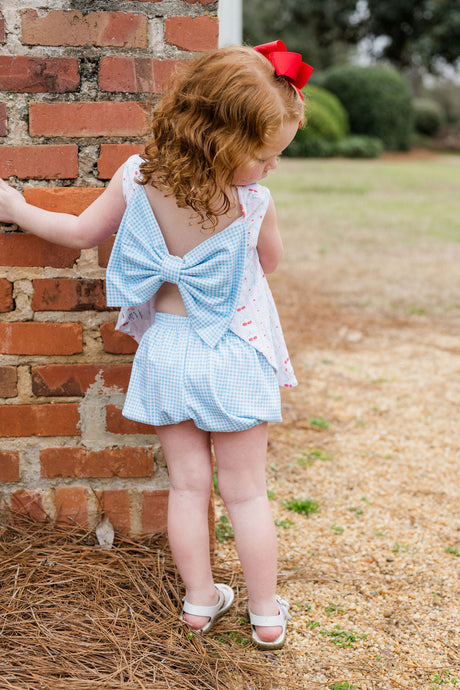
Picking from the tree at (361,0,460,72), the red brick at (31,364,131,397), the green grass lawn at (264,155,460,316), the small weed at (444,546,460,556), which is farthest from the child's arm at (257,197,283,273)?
the tree at (361,0,460,72)

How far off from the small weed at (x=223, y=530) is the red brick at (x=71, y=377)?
2.27 feet

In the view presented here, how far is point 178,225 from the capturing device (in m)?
1.67

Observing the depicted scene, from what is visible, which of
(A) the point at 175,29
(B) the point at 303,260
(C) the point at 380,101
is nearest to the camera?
(A) the point at 175,29

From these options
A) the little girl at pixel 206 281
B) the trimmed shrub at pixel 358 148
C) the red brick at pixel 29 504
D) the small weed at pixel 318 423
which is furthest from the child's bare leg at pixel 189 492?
the trimmed shrub at pixel 358 148

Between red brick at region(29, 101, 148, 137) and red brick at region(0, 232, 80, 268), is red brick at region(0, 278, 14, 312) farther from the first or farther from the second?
red brick at region(29, 101, 148, 137)

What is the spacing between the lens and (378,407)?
11.6 feet

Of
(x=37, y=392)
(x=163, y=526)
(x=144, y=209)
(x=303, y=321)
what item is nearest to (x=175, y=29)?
(x=144, y=209)

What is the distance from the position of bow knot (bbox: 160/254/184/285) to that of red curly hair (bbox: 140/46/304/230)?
136 millimetres

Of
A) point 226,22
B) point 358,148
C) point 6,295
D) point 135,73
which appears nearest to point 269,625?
point 6,295

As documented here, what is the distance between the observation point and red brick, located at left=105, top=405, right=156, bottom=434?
205 centimetres

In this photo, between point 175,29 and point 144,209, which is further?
point 175,29

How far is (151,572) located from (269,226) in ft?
3.36

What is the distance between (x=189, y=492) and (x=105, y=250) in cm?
70

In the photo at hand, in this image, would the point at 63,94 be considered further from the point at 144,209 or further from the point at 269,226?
the point at 269,226
